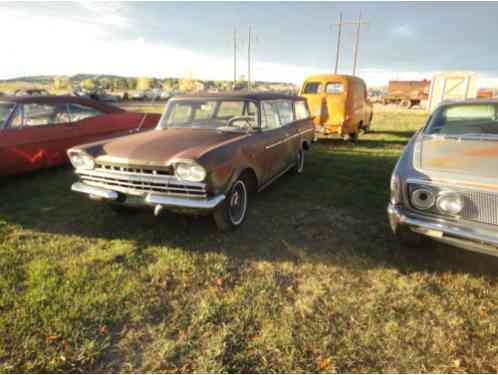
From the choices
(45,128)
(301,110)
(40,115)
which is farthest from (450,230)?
(40,115)

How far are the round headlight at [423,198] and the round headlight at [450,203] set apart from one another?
2.1 inches

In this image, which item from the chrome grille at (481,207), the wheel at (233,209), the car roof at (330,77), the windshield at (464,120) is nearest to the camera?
the chrome grille at (481,207)

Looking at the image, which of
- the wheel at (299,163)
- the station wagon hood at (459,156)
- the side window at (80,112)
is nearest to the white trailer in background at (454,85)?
the wheel at (299,163)

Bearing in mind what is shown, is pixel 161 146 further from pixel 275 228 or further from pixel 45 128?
pixel 45 128

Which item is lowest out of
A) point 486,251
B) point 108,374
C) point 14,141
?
point 108,374

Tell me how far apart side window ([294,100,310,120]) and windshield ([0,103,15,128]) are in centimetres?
503

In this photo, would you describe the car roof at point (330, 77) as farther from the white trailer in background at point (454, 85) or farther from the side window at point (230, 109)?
the white trailer in background at point (454, 85)

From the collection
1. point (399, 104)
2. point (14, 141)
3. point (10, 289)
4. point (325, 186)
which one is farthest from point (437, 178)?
point (399, 104)

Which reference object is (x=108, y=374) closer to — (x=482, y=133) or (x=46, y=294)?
(x=46, y=294)

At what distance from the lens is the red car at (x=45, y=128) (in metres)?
4.84

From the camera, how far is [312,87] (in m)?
9.32

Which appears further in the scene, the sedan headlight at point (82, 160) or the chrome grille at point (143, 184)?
the sedan headlight at point (82, 160)

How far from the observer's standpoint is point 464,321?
2.22 meters

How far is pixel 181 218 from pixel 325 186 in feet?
8.75
